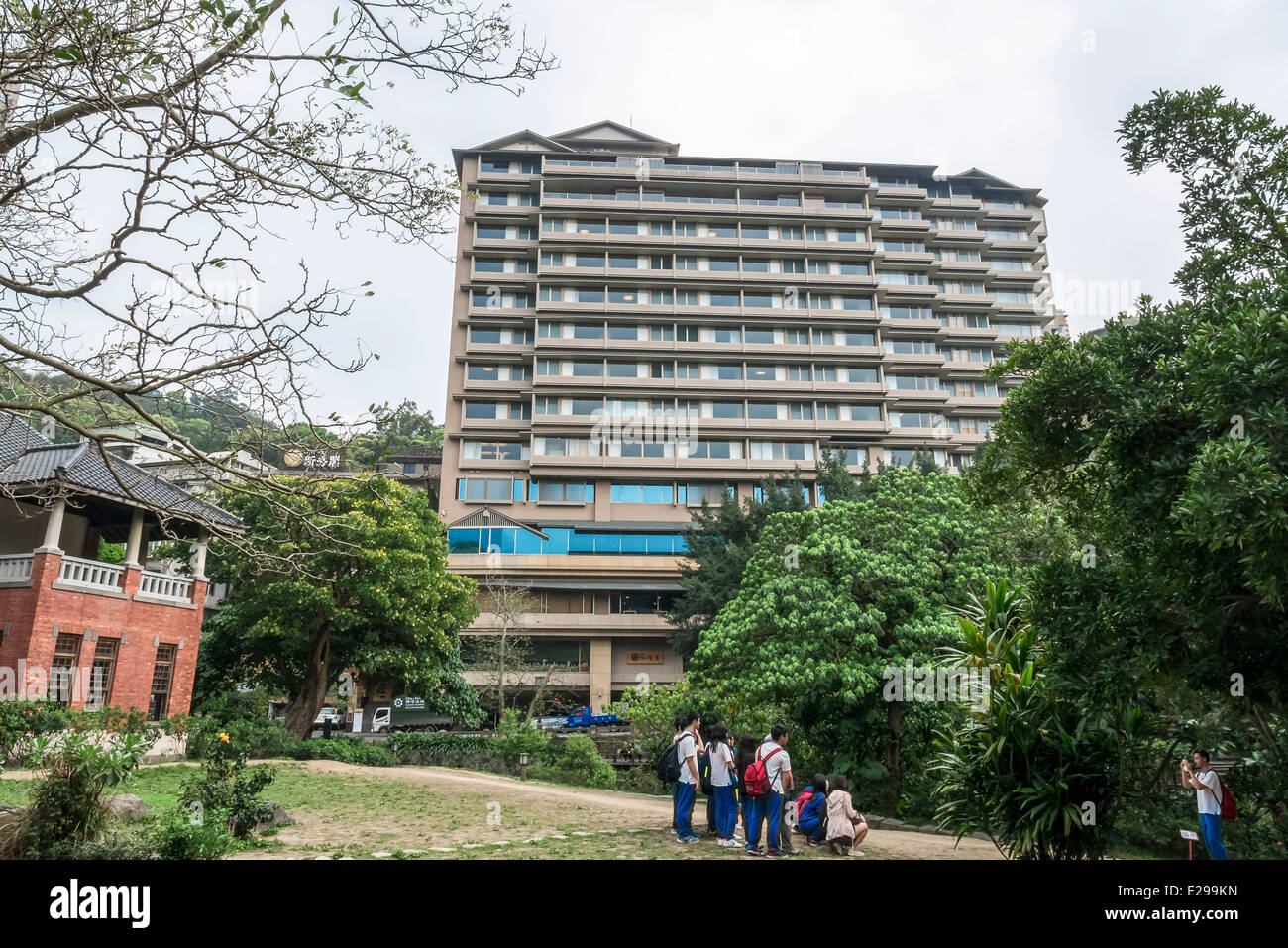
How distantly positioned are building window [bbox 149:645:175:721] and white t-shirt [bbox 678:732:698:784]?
17291 mm

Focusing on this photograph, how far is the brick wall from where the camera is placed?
17609 millimetres

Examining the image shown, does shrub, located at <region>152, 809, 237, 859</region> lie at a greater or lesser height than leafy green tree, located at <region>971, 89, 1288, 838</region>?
lesser

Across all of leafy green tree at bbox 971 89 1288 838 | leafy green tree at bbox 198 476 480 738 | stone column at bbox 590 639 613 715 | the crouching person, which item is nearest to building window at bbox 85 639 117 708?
leafy green tree at bbox 198 476 480 738

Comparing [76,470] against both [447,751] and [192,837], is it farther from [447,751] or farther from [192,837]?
[192,837]

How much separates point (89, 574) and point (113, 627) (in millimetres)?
1462

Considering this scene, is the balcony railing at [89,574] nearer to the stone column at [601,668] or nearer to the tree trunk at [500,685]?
the tree trunk at [500,685]

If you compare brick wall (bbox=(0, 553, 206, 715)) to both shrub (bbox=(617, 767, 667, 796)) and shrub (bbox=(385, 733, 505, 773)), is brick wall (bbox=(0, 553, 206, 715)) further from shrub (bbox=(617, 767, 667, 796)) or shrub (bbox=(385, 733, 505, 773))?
shrub (bbox=(617, 767, 667, 796))

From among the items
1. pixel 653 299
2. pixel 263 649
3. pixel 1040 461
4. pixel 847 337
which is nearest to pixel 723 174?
pixel 653 299

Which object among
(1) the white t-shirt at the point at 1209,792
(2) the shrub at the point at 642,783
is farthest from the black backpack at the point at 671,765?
(2) the shrub at the point at 642,783

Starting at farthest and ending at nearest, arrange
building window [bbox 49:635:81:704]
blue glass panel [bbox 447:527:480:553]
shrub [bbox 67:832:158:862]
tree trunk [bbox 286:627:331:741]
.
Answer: blue glass panel [bbox 447:527:480:553], tree trunk [bbox 286:627:331:741], building window [bbox 49:635:81:704], shrub [bbox 67:832:158:862]

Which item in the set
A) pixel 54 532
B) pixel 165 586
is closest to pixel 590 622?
pixel 165 586

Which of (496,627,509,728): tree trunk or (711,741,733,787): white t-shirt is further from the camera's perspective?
(496,627,509,728): tree trunk

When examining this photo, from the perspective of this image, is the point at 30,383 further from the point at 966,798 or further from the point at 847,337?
the point at 847,337
